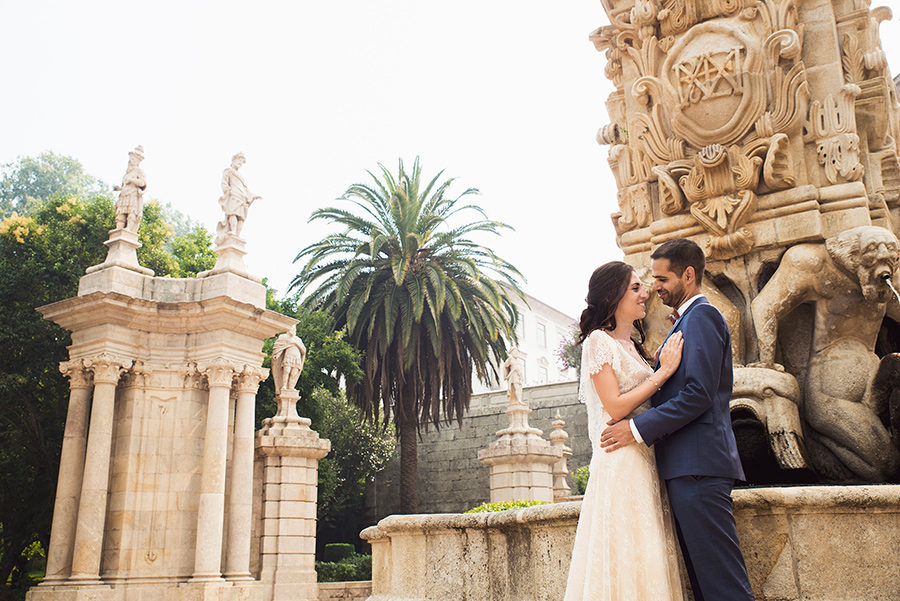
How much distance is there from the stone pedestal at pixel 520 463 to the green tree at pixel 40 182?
38.5 meters

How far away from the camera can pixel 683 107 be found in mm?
5062

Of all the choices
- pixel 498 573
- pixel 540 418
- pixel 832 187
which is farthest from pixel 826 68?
pixel 540 418

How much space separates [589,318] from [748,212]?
226 centimetres

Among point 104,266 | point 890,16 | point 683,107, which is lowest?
point 683,107

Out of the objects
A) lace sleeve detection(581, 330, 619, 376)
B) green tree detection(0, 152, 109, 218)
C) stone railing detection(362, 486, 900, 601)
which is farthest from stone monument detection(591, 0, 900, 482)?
green tree detection(0, 152, 109, 218)

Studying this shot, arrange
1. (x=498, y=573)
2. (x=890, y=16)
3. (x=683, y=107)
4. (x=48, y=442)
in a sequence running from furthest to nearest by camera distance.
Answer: (x=48, y=442), (x=890, y=16), (x=683, y=107), (x=498, y=573)

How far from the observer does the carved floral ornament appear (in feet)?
15.8

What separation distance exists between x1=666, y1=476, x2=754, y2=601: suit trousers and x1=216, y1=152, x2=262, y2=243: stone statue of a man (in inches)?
481

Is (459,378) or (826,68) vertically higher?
(459,378)

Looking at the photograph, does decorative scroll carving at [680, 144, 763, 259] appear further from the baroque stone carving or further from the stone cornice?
the stone cornice

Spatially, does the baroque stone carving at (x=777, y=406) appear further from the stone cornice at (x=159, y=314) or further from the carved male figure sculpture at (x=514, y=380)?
the carved male figure sculpture at (x=514, y=380)

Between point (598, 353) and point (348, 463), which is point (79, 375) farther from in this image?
point (348, 463)

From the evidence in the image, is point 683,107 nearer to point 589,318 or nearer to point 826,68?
point 826,68

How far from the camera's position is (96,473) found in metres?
11.8
